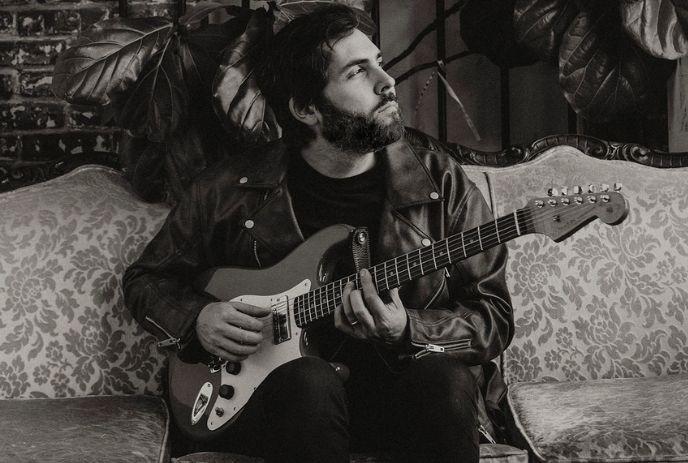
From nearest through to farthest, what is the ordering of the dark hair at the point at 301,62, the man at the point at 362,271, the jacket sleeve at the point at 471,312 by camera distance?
the man at the point at 362,271
the jacket sleeve at the point at 471,312
the dark hair at the point at 301,62

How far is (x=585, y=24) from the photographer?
2322mm

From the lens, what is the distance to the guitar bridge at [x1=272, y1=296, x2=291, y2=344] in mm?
1618

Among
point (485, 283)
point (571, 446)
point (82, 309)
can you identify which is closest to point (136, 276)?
point (82, 309)

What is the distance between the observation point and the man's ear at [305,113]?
1.87 metres

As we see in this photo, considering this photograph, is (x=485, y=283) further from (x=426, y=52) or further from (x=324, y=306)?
(x=426, y=52)

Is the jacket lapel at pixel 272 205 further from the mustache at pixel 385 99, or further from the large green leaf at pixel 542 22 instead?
the large green leaf at pixel 542 22

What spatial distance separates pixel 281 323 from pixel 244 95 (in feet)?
2.20

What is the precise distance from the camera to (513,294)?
6.63 feet

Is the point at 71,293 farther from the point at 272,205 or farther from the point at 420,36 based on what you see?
the point at 420,36

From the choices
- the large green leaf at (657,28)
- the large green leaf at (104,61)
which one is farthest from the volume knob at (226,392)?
the large green leaf at (657,28)

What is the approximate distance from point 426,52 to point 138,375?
1.38m

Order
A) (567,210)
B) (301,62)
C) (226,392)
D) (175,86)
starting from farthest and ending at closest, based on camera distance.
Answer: (175,86) < (301,62) < (226,392) < (567,210)

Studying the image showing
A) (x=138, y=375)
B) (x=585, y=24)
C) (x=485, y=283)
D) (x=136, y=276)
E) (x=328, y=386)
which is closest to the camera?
(x=328, y=386)

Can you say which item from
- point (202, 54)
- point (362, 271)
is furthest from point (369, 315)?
point (202, 54)
